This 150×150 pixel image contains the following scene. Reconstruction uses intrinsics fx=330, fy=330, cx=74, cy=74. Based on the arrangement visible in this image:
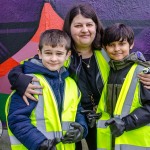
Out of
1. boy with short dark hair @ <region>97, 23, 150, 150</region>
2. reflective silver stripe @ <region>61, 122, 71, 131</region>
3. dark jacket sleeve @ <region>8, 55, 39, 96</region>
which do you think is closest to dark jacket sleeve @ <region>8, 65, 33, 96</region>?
dark jacket sleeve @ <region>8, 55, 39, 96</region>

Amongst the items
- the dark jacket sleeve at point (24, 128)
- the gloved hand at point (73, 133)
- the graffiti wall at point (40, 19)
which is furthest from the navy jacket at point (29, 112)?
the graffiti wall at point (40, 19)

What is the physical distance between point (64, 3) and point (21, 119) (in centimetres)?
236

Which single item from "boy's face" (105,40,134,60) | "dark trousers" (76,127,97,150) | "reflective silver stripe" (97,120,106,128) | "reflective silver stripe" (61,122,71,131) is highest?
"boy's face" (105,40,134,60)

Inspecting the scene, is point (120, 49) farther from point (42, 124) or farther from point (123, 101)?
point (42, 124)

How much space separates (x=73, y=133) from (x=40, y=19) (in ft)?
7.67

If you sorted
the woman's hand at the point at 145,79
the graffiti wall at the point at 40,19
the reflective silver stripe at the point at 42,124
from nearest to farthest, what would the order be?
the reflective silver stripe at the point at 42,124, the woman's hand at the point at 145,79, the graffiti wall at the point at 40,19

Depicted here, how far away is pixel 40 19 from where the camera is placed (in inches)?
169

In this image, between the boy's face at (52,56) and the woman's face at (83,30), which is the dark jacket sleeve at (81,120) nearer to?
the boy's face at (52,56)

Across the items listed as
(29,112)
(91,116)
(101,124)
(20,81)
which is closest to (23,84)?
(20,81)

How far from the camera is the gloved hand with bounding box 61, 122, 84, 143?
2.29 m

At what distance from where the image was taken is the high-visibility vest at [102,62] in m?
2.74

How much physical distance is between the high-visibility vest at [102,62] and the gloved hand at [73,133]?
1.71ft

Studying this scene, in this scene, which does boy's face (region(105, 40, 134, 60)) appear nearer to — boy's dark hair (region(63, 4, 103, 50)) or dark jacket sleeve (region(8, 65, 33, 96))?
boy's dark hair (region(63, 4, 103, 50))

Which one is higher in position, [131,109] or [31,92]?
[31,92]
